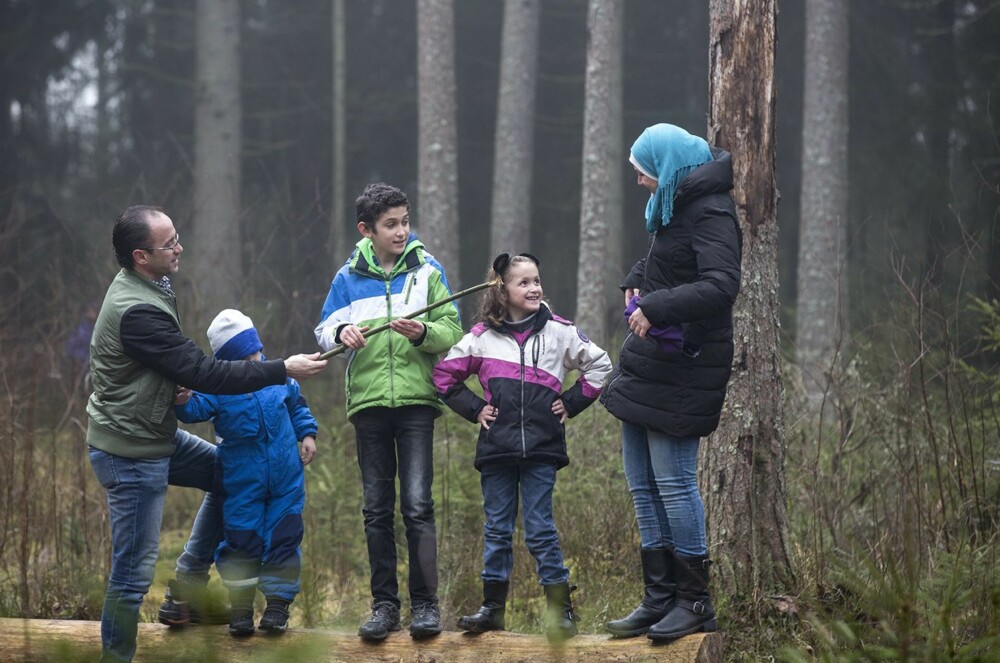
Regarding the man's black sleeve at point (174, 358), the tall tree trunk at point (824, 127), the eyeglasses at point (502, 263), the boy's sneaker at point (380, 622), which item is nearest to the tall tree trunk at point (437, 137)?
the tall tree trunk at point (824, 127)

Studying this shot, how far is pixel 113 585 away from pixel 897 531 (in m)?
4.00

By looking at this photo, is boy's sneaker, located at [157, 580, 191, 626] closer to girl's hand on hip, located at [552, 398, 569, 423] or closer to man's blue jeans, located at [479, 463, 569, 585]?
man's blue jeans, located at [479, 463, 569, 585]

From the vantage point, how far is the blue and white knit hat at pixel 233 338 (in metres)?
5.28

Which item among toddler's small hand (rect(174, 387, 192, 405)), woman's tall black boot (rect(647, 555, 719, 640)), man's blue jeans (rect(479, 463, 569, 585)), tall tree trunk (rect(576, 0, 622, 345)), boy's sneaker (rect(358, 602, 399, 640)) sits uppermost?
tall tree trunk (rect(576, 0, 622, 345))

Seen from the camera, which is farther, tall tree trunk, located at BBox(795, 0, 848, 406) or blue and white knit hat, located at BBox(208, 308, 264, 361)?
tall tree trunk, located at BBox(795, 0, 848, 406)

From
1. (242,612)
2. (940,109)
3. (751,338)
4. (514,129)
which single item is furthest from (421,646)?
(940,109)

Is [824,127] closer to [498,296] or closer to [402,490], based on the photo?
[498,296]

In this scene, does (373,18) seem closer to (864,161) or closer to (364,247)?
(864,161)

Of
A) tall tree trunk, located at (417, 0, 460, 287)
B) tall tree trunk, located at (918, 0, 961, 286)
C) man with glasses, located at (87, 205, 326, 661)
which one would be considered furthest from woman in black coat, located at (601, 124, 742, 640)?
tall tree trunk, located at (918, 0, 961, 286)

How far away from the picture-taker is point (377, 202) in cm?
525

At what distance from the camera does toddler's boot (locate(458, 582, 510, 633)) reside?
5.04 meters

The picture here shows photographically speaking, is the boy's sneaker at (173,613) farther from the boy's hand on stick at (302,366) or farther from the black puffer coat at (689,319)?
the black puffer coat at (689,319)

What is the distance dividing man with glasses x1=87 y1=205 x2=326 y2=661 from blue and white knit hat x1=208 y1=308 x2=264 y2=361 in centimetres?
31

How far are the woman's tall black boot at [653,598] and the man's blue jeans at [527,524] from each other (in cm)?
41
